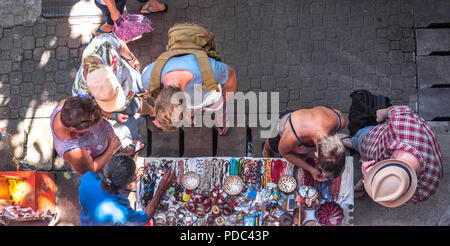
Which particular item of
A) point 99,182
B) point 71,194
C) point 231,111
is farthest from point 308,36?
point 71,194

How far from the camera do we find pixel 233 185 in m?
4.34

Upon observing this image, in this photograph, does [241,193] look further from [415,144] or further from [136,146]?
[415,144]

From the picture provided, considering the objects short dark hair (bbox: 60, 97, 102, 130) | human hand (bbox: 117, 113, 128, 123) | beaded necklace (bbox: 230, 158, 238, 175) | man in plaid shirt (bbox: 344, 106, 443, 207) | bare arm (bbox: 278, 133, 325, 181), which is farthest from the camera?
human hand (bbox: 117, 113, 128, 123)

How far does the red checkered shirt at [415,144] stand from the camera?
3.48 m

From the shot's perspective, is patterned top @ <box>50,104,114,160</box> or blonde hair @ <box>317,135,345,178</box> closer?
blonde hair @ <box>317,135,345,178</box>

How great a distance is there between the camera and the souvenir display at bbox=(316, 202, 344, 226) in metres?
4.17

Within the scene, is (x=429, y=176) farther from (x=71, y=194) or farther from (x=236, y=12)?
(x=71, y=194)

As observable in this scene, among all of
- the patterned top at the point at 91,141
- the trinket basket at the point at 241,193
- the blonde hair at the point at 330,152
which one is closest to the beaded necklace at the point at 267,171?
the trinket basket at the point at 241,193

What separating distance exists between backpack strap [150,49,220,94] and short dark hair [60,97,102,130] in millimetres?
686

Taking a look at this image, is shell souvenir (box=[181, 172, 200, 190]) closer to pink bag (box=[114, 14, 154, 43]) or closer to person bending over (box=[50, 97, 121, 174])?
person bending over (box=[50, 97, 121, 174])

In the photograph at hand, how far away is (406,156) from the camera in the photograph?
3.45 meters

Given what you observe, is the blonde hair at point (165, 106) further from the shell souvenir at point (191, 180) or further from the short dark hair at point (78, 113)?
the shell souvenir at point (191, 180)

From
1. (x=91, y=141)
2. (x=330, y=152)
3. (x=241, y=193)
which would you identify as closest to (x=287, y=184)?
(x=241, y=193)

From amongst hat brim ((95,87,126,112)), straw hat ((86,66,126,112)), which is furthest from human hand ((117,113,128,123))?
straw hat ((86,66,126,112))
